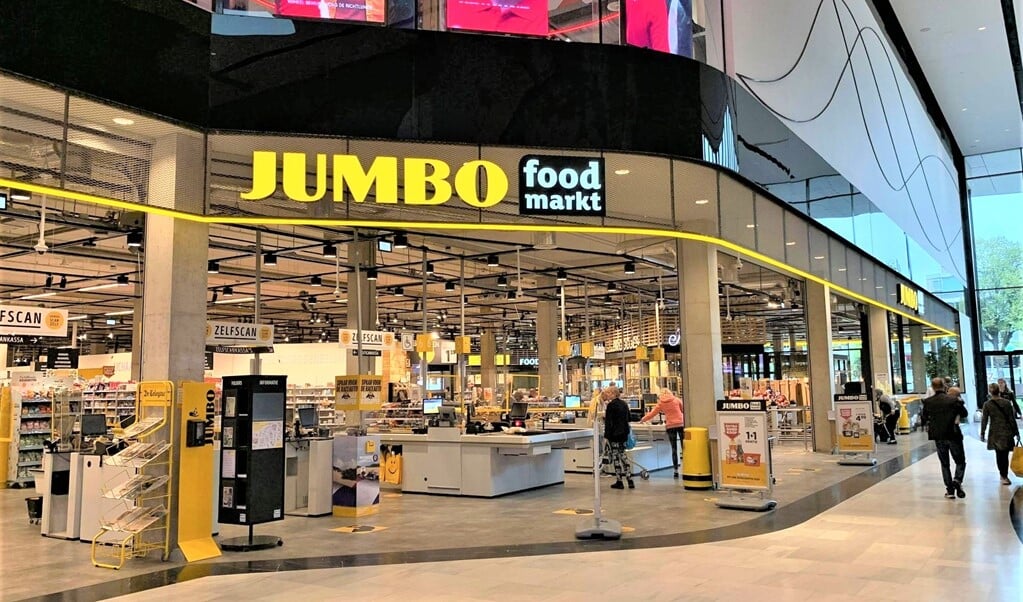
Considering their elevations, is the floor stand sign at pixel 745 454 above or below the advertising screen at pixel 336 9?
below

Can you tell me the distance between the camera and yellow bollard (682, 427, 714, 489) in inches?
459

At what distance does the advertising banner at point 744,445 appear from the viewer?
973 cm

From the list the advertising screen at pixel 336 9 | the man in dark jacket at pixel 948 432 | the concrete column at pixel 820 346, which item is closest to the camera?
the advertising screen at pixel 336 9

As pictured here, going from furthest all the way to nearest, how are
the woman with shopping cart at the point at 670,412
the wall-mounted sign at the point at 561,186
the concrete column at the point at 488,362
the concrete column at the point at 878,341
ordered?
the concrete column at the point at 488,362
the concrete column at the point at 878,341
the woman with shopping cart at the point at 670,412
the wall-mounted sign at the point at 561,186

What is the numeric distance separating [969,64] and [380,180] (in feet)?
82.6

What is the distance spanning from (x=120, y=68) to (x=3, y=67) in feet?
3.37

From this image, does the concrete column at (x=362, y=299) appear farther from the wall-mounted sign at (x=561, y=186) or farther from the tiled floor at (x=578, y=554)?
the wall-mounted sign at (x=561, y=186)

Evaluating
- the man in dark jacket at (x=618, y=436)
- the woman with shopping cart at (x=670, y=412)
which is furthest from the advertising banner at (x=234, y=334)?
the woman with shopping cart at (x=670, y=412)

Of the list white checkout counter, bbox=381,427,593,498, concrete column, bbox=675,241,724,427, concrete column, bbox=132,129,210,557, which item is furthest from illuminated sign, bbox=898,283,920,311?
concrete column, bbox=132,129,210,557

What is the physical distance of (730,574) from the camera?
20.8 ft

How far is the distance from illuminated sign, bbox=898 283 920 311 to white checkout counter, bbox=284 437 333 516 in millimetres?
18513

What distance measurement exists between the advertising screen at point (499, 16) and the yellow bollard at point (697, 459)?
626cm

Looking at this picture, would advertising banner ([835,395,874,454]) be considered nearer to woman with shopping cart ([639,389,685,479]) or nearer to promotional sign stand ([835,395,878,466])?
promotional sign stand ([835,395,878,466])

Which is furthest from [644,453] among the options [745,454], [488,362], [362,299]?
[488,362]
